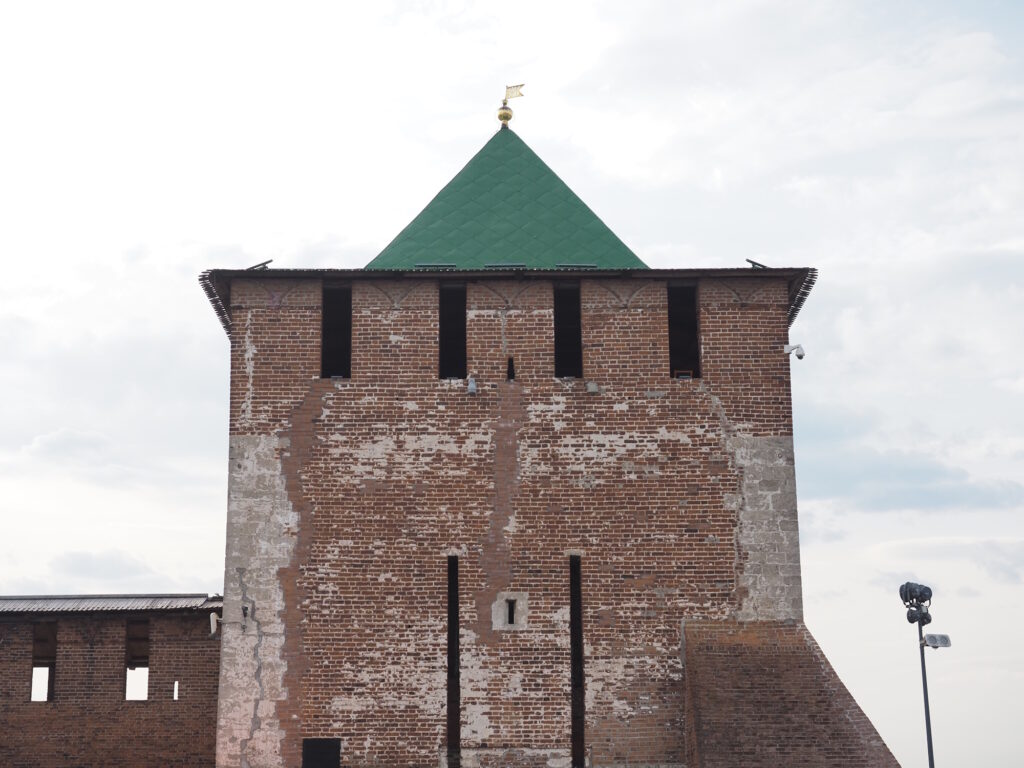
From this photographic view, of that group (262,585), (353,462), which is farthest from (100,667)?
(353,462)

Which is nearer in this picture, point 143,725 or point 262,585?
point 262,585

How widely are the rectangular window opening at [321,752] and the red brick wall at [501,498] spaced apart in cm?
10

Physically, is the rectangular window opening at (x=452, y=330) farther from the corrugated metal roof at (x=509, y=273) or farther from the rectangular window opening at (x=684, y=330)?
the rectangular window opening at (x=684, y=330)

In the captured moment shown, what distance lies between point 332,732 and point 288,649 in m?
1.07

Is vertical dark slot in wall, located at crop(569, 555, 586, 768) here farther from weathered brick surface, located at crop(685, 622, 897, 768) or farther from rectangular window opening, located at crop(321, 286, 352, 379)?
rectangular window opening, located at crop(321, 286, 352, 379)

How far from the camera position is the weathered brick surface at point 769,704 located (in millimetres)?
14719

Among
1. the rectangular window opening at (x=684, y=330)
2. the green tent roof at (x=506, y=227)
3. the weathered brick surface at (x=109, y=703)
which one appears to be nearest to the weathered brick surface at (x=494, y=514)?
the rectangular window opening at (x=684, y=330)

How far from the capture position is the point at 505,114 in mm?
20797

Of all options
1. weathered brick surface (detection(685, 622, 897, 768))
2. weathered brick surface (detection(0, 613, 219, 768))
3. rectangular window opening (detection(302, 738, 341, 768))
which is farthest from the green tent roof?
rectangular window opening (detection(302, 738, 341, 768))

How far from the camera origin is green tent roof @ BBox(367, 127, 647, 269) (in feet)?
61.1

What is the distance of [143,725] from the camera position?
60.5 ft

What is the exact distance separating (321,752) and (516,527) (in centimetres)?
339

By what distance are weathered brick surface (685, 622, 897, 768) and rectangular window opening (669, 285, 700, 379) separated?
3.26m

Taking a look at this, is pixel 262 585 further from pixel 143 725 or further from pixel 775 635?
pixel 775 635
